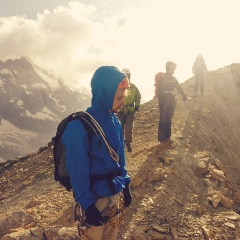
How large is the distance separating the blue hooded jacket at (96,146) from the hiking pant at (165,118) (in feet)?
21.8

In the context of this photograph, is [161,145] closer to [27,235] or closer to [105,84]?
[27,235]

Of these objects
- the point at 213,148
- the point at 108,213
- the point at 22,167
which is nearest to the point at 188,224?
the point at 108,213

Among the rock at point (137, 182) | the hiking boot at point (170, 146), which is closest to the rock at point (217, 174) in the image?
the hiking boot at point (170, 146)

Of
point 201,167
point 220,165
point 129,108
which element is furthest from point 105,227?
point 220,165

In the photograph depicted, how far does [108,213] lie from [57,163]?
872mm

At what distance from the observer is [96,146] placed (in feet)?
10.9

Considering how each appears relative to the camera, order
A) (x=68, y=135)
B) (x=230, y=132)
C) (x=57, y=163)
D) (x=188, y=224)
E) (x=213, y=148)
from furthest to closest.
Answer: (x=230, y=132) → (x=213, y=148) → (x=188, y=224) → (x=57, y=163) → (x=68, y=135)

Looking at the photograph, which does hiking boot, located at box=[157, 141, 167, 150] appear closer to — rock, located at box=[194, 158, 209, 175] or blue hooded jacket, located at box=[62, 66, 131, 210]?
rock, located at box=[194, 158, 209, 175]

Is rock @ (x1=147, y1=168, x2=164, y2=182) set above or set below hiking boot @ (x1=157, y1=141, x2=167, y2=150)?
below

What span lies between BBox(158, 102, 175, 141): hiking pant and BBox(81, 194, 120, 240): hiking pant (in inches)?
268

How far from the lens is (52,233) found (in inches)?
218

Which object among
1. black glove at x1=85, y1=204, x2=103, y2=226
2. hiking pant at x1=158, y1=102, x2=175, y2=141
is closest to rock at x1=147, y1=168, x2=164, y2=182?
hiking pant at x1=158, y1=102, x2=175, y2=141

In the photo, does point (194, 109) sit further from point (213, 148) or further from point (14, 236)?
point (14, 236)

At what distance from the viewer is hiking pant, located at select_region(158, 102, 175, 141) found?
10.2 metres
